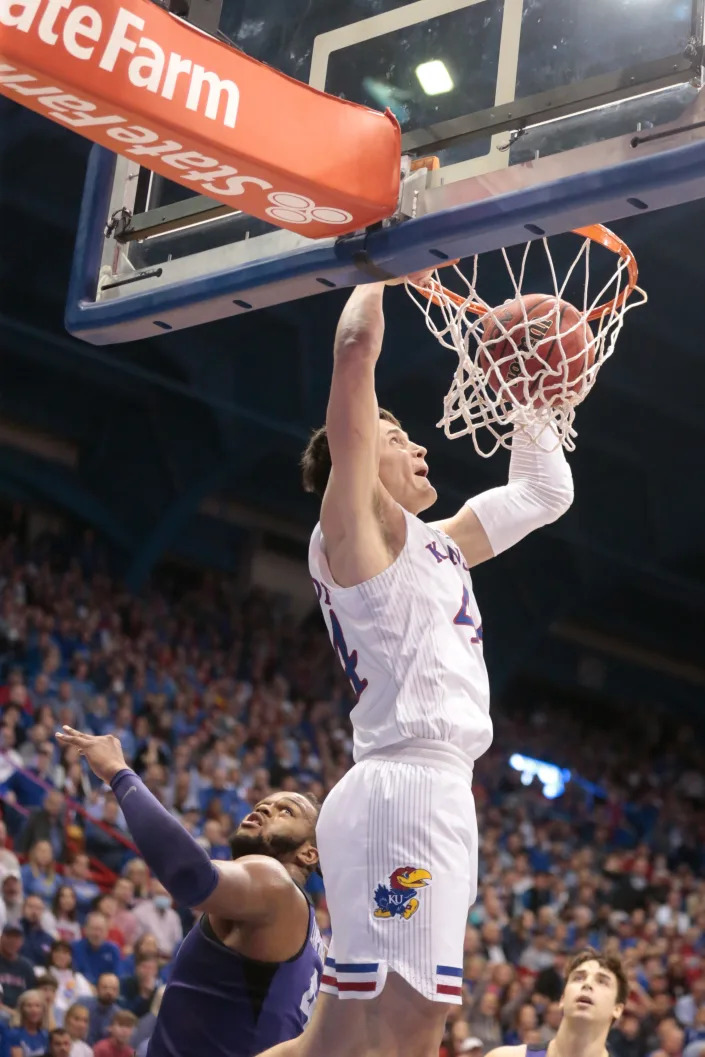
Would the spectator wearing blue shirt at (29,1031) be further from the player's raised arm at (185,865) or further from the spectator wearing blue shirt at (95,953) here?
the player's raised arm at (185,865)

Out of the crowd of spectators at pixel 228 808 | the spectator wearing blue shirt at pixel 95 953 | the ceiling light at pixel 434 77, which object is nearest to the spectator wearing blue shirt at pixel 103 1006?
the crowd of spectators at pixel 228 808

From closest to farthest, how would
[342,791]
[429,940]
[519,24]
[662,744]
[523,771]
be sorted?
[429,940] → [342,791] → [519,24] → [523,771] → [662,744]

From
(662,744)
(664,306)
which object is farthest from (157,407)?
(662,744)

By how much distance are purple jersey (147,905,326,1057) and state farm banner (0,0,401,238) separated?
1.85 m

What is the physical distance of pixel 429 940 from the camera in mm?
2826

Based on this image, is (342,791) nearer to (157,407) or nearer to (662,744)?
(157,407)

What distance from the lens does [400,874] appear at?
2.88m

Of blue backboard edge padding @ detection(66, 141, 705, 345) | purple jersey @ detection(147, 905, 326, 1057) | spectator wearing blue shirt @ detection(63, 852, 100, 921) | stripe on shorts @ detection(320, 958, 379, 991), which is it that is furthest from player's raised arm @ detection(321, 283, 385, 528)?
spectator wearing blue shirt @ detection(63, 852, 100, 921)

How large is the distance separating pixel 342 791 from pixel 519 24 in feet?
6.63

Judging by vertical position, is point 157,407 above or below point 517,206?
above

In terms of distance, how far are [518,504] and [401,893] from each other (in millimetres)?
1329

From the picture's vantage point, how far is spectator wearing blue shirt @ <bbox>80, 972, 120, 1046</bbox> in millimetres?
7086

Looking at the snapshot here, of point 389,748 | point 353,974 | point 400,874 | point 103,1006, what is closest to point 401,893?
point 400,874

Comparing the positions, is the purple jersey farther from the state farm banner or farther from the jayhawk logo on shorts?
the state farm banner
